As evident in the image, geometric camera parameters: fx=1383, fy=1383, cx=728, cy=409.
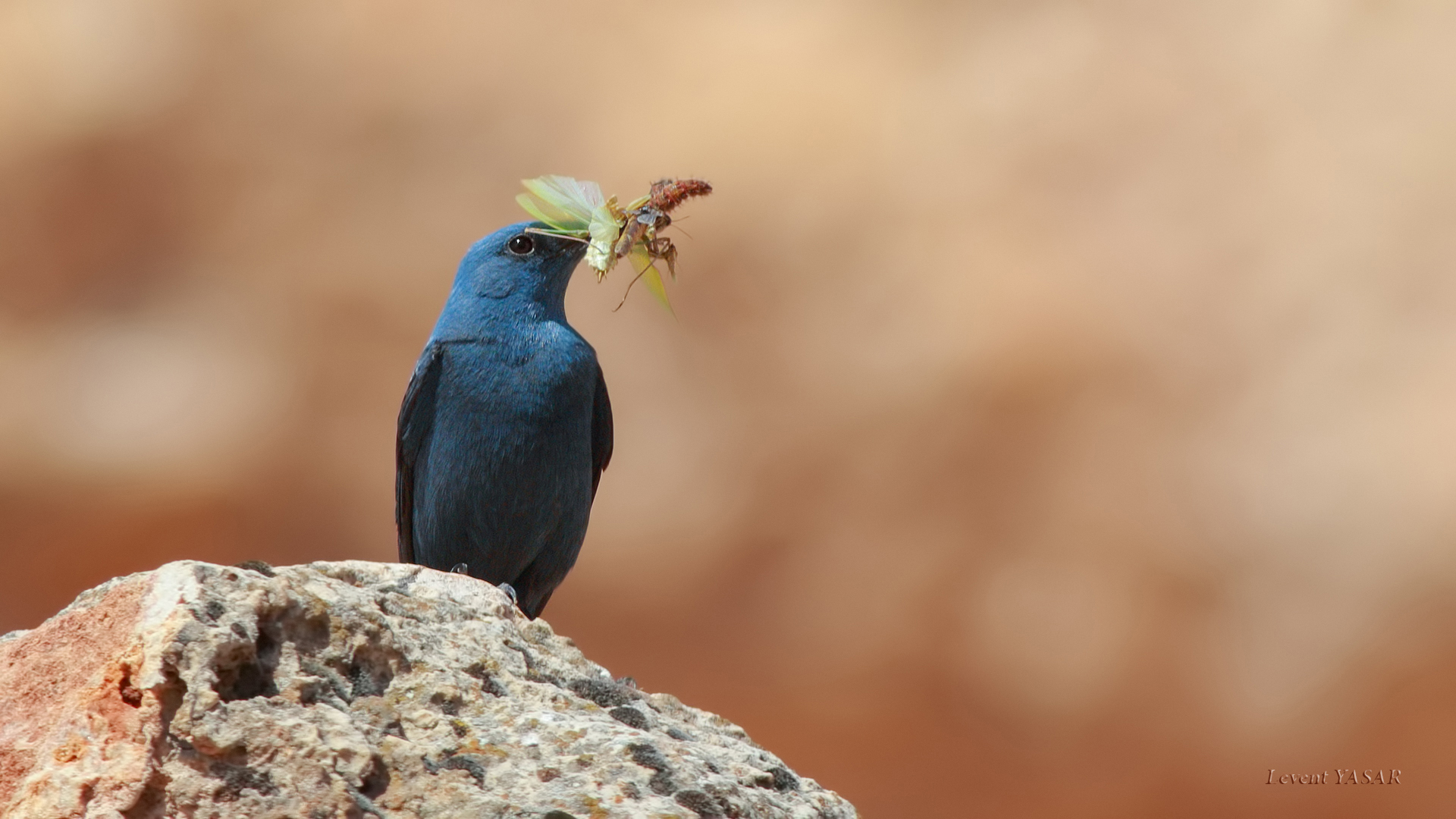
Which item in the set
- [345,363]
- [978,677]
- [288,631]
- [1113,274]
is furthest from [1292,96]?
[288,631]

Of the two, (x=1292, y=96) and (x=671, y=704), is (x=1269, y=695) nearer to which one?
(x=1292, y=96)

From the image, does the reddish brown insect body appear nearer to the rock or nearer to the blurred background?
the rock

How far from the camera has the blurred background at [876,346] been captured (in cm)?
884

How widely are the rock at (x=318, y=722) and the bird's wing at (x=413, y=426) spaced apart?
1.94m

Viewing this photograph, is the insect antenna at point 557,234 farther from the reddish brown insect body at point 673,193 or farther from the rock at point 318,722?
the rock at point 318,722

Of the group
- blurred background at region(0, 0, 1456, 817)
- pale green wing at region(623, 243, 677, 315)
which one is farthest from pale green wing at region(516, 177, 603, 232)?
blurred background at region(0, 0, 1456, 817)

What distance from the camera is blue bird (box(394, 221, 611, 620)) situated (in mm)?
4594

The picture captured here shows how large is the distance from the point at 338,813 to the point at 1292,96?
27.8 feet

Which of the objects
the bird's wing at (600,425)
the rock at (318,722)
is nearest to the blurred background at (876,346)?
the bird's wing at (600,425)

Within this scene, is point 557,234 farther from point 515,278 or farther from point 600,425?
point 600,425

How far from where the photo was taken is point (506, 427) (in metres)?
4.58

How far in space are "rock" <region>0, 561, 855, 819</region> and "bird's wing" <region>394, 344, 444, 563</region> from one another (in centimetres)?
194

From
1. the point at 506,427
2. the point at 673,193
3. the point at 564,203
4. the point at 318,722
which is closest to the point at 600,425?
the point at 506,427

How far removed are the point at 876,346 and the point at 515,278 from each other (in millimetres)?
4960
